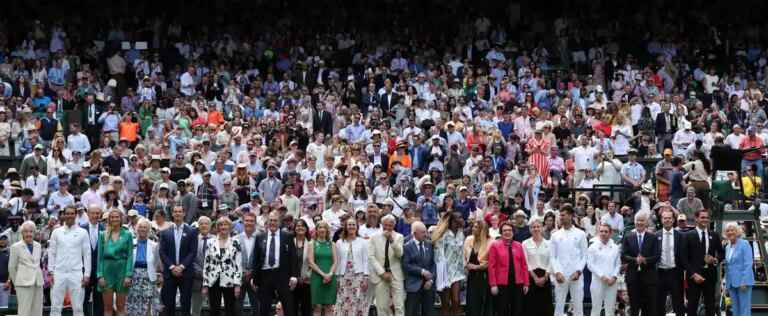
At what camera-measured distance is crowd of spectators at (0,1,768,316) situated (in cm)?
1962

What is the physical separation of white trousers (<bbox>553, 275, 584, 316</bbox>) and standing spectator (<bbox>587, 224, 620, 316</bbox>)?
192 millimetres

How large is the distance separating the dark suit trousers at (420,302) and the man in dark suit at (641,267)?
8.30 feet

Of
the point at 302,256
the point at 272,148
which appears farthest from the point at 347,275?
the point at 272,148

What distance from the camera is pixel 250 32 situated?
119 ft

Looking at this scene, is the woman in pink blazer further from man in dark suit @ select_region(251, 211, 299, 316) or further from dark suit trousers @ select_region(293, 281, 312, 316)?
man in dark suit @ select_region(251, 211, 299, 316)

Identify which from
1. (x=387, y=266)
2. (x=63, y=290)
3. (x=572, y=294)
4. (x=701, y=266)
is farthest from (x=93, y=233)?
(x=701, y=266)

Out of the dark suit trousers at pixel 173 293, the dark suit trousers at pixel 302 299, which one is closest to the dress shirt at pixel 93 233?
the dark suit trousers at pixel 173 293

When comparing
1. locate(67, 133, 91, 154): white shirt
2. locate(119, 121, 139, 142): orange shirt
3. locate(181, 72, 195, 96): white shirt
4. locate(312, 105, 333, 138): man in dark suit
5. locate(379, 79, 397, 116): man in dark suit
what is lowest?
locate(67, 133, 91, 154): white shirt

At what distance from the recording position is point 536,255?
20.0 m

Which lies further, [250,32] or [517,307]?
[250,32]

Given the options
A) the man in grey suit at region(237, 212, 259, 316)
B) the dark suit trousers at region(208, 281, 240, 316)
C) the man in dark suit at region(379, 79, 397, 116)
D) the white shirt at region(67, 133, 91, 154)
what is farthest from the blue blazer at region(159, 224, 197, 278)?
the man in dark suit at region(379, 79, 397, 116)

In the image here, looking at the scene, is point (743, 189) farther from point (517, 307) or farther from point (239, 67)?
point (239, 67)

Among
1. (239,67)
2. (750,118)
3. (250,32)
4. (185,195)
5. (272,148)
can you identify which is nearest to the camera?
(185,195)

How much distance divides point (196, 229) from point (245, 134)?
309 inches
